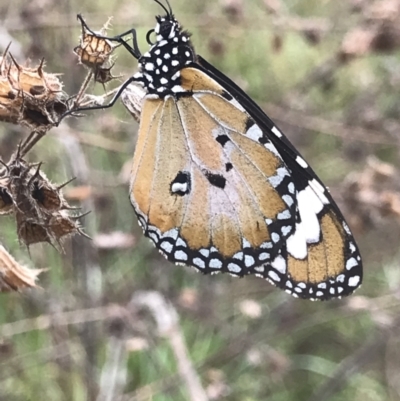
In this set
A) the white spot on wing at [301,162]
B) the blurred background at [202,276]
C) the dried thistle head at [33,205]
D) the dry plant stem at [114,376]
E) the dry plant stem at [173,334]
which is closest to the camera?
the dried thistle head at [33,205]

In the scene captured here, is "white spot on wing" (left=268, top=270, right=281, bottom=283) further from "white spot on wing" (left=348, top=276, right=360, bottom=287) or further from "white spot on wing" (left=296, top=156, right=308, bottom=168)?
"white spot on wing" (left=296, top=156, right=308, bottom=168)

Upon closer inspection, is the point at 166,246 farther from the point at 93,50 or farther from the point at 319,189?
the point at 93,50

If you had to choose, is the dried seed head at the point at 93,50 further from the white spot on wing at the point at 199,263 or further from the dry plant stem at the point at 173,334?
the dry plant stem at the point at 173,334

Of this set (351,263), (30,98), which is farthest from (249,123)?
(30,98)

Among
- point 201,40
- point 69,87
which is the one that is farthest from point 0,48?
point 201,40

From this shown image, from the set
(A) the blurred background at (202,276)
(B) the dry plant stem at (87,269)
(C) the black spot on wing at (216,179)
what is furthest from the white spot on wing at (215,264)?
(B) the dry plant stem at (87,269)
